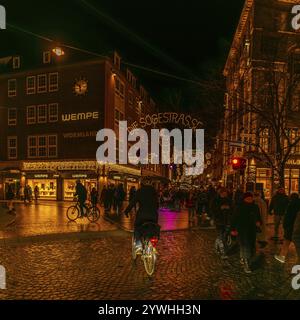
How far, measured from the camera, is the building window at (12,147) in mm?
43531

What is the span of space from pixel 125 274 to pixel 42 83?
120 feet

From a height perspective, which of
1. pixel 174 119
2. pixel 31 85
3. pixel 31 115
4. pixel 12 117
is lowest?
pixel 174 119

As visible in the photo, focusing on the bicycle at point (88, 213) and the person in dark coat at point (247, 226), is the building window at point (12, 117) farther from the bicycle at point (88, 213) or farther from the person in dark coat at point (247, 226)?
the person in dark coat at point (247, 226)

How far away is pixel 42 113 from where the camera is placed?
4241 cm

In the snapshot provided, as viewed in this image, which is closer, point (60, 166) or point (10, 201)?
point (10, 201)

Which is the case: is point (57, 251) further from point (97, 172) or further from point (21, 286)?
point (97, 172)

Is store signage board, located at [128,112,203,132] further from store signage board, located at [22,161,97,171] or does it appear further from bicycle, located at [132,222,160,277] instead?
store signage board, located at [22,161,97,171]

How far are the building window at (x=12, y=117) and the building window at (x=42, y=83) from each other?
3.78 m

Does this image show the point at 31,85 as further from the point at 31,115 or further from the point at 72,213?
the point at 72,213

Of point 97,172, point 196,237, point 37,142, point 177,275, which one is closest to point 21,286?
point 177,275

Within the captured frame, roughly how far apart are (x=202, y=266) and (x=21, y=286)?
399cm

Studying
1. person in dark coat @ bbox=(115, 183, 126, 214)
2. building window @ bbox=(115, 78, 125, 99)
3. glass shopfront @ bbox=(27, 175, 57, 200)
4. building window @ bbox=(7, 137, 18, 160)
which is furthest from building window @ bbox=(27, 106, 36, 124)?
person in dark coat @ bbox=(115, 183, 126, 214)

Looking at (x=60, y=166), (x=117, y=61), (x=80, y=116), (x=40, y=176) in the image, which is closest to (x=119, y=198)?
(x=80, y=116)

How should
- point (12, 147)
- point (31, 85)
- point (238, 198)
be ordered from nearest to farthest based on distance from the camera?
point (238, 198) → point (31, 85) → point (12, 147)
